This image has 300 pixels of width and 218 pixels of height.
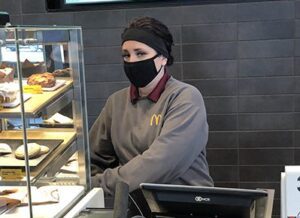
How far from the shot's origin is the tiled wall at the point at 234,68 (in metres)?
3.20

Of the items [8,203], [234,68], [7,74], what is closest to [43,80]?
[7,74]

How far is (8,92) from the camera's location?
1.58 m

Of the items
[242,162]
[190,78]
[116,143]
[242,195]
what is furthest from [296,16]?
[242,195]

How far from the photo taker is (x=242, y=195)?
1252 mm

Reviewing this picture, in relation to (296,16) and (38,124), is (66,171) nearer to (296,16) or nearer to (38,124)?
(38,124)

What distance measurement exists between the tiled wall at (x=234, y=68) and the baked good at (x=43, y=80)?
165cm

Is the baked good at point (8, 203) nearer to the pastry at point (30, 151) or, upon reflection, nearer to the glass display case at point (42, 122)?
the glass display case at point (42, 122)

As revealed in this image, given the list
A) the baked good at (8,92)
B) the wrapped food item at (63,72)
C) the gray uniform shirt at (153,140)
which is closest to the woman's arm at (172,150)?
the gray uniform shirt at (153,140)

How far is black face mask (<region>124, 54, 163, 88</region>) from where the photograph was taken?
6.86 ft

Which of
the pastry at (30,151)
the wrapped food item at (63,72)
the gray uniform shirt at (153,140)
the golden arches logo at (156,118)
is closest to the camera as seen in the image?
the pastry at (30,151)

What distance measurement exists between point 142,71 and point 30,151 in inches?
25.7

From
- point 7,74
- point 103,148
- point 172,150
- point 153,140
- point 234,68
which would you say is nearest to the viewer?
point 7,74

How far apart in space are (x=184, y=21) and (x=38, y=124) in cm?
180

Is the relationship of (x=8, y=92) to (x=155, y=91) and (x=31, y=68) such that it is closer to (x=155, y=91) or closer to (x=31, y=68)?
(x=31, y=68)
